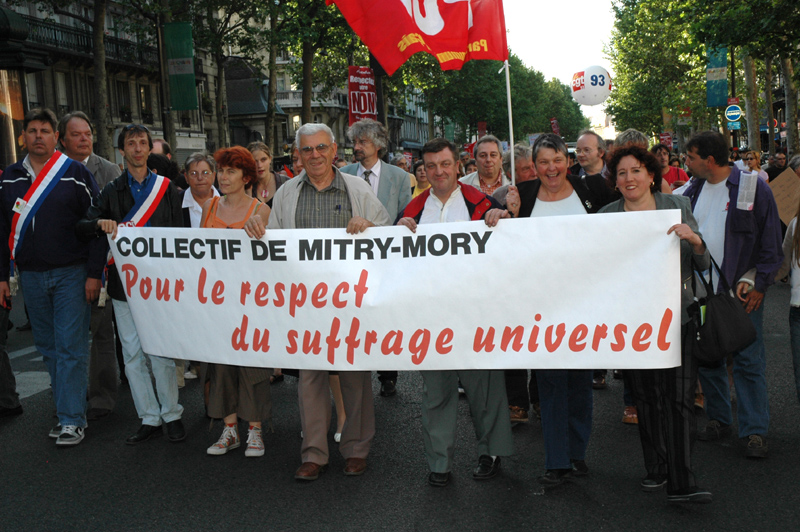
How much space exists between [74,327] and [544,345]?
3342 mm

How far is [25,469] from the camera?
5.11 m

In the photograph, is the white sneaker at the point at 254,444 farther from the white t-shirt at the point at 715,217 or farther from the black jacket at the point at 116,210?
the white t-shirt at the point at 715,217

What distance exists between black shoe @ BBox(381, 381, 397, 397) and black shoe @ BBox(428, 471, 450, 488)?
2.17 meters

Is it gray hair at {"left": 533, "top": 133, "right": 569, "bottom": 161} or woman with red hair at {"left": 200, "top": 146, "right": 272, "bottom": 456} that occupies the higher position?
gray hair at {"left": 533, "top": 133, "right": 569, "bottom": 161}

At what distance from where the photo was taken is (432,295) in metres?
4.55

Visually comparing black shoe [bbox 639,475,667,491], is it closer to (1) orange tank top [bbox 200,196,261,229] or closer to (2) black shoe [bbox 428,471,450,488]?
(2) black shoe [bbox 428,471,450,488]

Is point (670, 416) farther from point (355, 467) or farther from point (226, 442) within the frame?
point (226, 442)

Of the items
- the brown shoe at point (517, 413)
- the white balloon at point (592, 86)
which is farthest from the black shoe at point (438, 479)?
the white balloon at point (592, 86)

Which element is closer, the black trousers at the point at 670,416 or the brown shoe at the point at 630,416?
the black trousers at the point at 670,416

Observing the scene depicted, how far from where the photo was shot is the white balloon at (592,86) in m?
22.4

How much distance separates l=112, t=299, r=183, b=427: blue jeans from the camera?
18.5 feet

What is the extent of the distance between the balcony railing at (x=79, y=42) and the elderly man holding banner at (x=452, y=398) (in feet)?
101

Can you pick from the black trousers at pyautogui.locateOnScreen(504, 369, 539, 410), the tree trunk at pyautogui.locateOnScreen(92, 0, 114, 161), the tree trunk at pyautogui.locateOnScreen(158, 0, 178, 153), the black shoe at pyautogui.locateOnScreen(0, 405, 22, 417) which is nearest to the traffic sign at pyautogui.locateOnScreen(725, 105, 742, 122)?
the tree trunk at pyautogui.locateOnScreen(158, 0, 178, 153)

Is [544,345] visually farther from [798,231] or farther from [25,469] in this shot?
[25,469]
